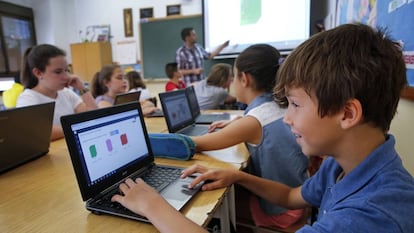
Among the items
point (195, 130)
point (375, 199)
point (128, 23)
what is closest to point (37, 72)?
point (195, 130)

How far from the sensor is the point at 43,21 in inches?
196

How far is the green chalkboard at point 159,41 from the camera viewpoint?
4.51 metres

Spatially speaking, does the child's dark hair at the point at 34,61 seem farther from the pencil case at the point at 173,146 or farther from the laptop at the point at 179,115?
the pencil case at the point at 173,146

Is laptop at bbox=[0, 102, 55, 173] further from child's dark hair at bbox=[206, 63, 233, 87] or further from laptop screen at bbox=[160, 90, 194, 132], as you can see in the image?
child's dark hair at bbox=[206, 63, 233, 87]

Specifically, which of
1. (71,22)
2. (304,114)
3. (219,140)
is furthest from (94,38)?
(304,114)

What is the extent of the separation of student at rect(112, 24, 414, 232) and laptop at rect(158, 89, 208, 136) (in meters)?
0.95

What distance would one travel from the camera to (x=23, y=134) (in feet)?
3.50

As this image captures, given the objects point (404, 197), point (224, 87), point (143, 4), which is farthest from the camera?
point (143, 4)

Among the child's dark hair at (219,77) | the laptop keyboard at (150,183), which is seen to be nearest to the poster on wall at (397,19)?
the laptop keyboard at (150,183)

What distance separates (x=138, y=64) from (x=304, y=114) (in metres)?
4.67

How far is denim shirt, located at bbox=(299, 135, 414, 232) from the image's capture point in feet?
1.53

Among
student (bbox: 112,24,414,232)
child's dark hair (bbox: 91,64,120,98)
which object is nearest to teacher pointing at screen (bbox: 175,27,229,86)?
child's dark hair (bbox: 91,64,120,98)

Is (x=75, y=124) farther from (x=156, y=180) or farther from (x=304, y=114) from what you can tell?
(x=304, y=114)

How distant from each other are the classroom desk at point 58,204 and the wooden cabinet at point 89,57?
410 centimetres
